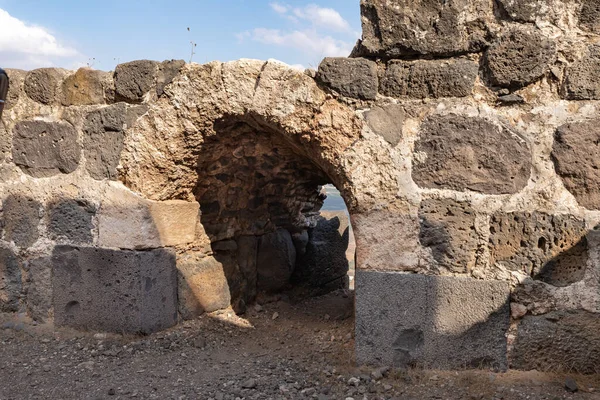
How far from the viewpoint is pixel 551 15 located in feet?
8.20

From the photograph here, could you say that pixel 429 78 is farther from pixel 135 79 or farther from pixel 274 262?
pixel 274 262

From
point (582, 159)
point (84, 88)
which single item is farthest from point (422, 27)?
point (84, 88)

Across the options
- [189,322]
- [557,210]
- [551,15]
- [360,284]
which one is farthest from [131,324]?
[551,15]

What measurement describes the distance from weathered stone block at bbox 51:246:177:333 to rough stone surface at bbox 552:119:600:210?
7.59 ft

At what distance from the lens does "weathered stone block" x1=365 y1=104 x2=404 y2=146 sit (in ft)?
8.76

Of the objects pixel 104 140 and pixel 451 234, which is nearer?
pixel 451 234

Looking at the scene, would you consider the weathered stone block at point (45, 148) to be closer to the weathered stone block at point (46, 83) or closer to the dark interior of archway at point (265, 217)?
the weathered stone block at point (46, 83)

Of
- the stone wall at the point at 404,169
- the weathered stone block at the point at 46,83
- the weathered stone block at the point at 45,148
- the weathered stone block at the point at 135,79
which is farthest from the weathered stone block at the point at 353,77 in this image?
the weathered stone block at the point at 46,83

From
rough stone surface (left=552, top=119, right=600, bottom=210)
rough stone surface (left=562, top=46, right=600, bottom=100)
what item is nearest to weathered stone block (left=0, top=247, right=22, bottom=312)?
rough stone surface (left=552, top=119, right=600, bottom=210)

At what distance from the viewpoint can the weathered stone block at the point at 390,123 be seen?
2.67 metres

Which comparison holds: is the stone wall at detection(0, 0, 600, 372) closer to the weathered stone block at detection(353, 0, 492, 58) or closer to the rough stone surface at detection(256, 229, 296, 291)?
the weathered stone block at detection(353, 0, 492, 58)

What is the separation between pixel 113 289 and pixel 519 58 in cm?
260

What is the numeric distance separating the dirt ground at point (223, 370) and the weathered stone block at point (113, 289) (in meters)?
0.09

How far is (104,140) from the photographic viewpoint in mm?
3146
